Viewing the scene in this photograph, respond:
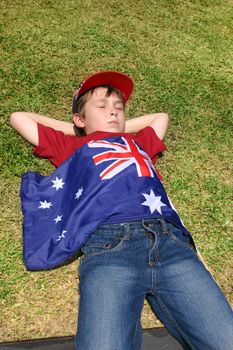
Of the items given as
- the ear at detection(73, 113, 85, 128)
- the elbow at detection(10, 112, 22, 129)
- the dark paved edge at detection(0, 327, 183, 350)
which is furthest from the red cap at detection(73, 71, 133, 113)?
the dark paved edge at detection(0, 327, 183, 350)

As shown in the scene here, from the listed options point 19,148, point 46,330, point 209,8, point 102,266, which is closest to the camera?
point 102,266

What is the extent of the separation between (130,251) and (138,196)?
0.43 meters

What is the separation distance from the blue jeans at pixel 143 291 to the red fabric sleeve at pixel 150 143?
93cm

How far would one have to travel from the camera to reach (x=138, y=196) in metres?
3.03

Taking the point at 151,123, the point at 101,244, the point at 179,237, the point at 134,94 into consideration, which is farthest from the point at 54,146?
the point at 134,94

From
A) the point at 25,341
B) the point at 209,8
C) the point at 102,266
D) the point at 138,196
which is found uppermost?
the point at 209,8

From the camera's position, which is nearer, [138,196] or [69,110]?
[138,196]

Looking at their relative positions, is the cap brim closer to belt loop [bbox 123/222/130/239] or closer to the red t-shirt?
the red t-shirt

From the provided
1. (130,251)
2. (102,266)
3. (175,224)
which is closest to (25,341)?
(102,266)

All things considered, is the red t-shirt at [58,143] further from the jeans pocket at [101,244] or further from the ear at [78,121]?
the jeans pocket at [101,244]

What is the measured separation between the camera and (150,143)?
12.4ft

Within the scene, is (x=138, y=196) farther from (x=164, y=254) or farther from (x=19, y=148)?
(x=19, y=148)

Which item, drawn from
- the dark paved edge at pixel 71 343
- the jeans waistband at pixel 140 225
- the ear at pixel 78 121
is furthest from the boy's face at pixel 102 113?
the dark paved edge at pixel 71 343

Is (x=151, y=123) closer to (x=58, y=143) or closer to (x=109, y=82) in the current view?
(x=109, y=82)
